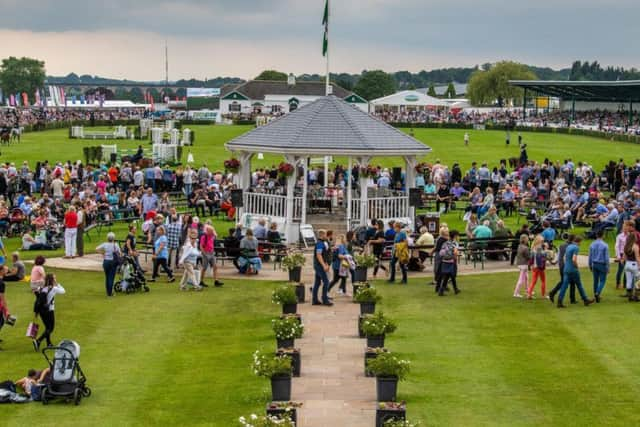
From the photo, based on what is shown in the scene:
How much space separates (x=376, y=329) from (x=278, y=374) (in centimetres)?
300

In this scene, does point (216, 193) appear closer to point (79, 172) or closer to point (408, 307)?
point (79, 172)

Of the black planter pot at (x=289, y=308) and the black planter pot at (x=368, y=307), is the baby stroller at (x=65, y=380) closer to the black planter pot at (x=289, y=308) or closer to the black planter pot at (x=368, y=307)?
the black planter pot at (x=289, y=308)

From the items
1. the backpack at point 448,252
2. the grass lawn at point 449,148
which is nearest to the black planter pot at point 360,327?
the backpack at point 448,252

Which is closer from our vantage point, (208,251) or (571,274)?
(571,274)

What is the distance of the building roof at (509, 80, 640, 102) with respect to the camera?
87.0m

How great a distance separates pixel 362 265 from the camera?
2338cm

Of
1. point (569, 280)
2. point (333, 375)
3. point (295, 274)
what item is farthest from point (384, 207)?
point (333, 375)

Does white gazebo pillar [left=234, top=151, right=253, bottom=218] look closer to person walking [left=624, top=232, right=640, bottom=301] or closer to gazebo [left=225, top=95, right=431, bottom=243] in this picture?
gazebo [left=225, top=95, right=431, bottom=243]

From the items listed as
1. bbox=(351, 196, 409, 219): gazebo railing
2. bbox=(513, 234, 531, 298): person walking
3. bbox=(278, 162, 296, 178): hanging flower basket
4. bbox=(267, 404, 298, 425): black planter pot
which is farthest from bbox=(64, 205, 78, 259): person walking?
bbox=(267, 404, 298, 425): black planter pot

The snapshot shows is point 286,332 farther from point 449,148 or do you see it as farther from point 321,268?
point 449,148

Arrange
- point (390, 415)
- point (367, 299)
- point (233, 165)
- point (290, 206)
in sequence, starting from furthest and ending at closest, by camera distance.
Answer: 1. point (233, 165)
2. point (290, 206)
3. point (367, 299)
4. point (390, 415)

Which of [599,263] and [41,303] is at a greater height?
[599,263]

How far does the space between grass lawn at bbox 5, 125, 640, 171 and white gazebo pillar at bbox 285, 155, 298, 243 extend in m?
22.8

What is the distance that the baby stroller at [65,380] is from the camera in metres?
15.0
